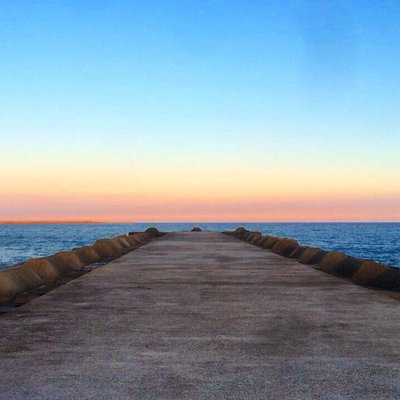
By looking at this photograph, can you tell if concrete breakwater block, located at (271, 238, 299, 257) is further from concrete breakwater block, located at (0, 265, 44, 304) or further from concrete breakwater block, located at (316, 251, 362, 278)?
concrete breakwater block, located at (0, 265, 44, 304)

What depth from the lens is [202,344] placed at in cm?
696

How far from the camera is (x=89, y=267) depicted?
63.8ft

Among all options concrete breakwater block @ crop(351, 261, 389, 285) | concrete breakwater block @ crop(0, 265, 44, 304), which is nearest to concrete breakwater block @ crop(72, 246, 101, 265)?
concrete breakwater block @ crop(0, 265, 44, 304)

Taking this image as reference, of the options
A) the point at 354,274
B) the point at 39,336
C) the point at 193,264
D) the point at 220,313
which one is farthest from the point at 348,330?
the point at 193,264

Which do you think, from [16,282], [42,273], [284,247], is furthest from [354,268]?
[284,247]

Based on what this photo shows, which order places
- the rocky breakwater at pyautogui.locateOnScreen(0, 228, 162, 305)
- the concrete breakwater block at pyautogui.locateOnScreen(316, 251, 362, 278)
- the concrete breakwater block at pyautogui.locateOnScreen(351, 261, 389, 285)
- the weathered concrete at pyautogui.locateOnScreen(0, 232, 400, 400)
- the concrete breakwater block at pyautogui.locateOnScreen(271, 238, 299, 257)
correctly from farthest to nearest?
the concrete breakwater block at pyautogui.locateOnScreen(271, 238, 299, 257), the concrete breakwater block at pyautogui.locateOnScreen(316, 251, 362, 278), the concrete breakwater block at pyautogui.locateOnScreen(351, 261, 389, 285), the rocky breakwater at pyautogui.locateOnScreen(0, 228, 162, 305), the weathered concrete at pyautogui.locateOnScreen(0, 232, 400, 400)

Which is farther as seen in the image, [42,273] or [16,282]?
[42,273]

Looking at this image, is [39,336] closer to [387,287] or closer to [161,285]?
[161,285]

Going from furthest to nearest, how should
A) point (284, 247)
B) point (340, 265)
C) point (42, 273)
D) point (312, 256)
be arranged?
1. point (284, 247)
2. point (312, 256)
3. point (340, 265)
4. point (42, 273)

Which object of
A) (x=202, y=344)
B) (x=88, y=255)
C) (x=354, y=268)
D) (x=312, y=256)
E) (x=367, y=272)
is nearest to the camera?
(x=202, y=344)

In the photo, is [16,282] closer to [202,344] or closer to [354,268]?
[202,344]

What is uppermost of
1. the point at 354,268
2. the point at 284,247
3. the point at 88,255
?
the point at 354,268

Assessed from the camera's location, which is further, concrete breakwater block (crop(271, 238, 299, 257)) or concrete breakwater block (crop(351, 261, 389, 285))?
concrete breakwater block (crop(271, 238, 299, 257))

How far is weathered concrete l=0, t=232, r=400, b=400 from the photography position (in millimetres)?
5191
